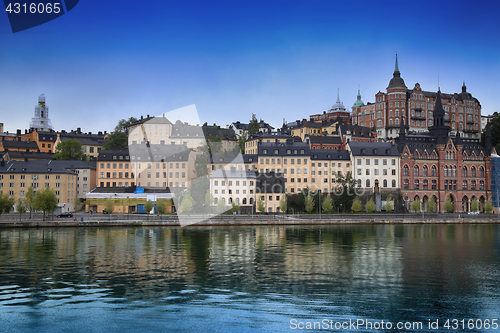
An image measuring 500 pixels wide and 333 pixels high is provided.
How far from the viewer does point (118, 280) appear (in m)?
27.5

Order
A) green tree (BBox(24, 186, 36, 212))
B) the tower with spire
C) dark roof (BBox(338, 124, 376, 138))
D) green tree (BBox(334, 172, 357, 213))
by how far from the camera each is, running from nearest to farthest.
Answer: green tree (BBox(24, 186, 36, 212)) < green tree (BBox(334, 172, 357, 213)) < dark roof (BBox(338, 124, 376, 138)) < the tower with spire

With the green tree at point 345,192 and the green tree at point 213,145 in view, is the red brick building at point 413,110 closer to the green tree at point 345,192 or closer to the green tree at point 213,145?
the green tree at point 345,192

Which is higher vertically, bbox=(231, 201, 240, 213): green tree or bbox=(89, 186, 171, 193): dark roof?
bbox=(89, 186, 171, 193): dark roof

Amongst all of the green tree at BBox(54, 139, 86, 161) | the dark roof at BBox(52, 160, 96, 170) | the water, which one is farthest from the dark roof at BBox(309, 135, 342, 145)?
the water

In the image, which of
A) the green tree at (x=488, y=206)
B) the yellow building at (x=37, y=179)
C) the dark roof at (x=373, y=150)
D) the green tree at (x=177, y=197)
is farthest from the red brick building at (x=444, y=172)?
the yellow building at (x=37, y=179)

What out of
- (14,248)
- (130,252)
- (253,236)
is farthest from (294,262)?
(14,248)

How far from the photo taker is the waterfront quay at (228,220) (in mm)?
63531

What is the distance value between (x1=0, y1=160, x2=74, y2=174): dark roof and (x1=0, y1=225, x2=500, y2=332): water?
3363 centimetres

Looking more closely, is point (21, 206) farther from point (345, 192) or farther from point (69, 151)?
point (345, 192)

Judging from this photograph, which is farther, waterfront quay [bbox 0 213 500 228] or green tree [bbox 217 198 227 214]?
green tree [bbox 217 198 227 214]

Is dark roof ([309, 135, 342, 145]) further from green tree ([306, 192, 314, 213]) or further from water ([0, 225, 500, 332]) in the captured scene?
water ([0, 225, 500, 332])

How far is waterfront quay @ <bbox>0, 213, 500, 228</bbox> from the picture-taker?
208ft

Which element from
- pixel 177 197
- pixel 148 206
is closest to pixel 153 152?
pixel 177 197

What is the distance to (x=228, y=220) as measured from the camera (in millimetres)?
67625
